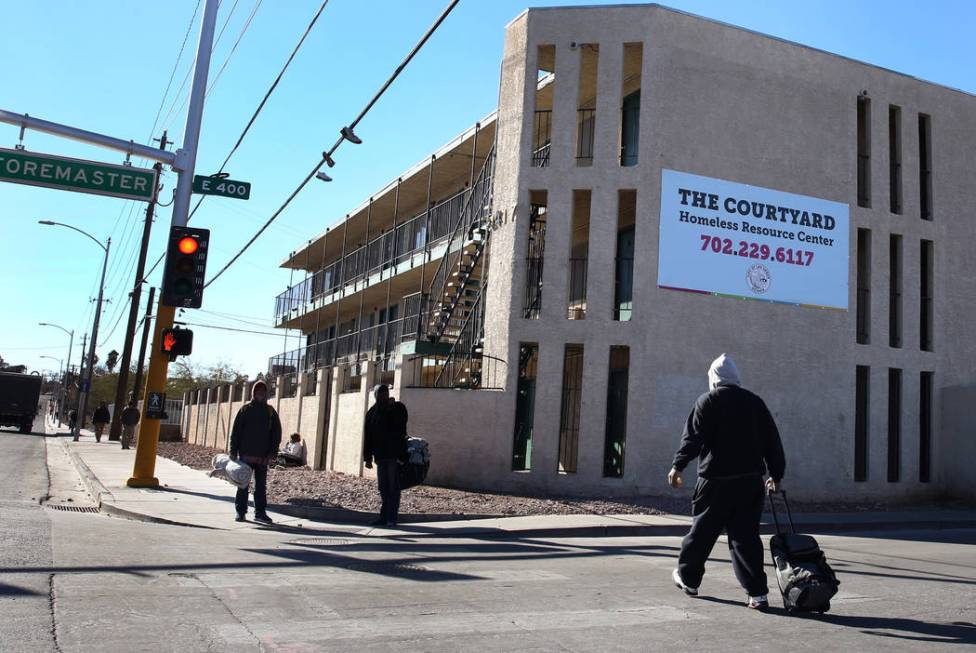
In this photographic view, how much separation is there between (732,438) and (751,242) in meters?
11.9

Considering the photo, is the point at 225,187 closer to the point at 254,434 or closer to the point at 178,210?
the point at 178,210

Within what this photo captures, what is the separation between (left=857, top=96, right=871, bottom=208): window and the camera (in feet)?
62.1

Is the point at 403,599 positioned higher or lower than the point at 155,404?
lower

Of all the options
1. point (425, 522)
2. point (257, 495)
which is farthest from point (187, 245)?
point (425, 522)

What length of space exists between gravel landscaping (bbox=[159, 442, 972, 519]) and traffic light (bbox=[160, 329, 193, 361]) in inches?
109

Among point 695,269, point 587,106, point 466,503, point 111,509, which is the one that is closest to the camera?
point 111,509

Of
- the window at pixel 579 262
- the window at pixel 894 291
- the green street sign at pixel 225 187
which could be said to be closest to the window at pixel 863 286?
the window at pixel 894 291

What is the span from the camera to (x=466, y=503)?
1431 centimetres

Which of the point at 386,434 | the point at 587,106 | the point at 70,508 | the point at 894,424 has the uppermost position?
the point at 587,106

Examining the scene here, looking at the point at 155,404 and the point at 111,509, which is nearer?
the point at 111,509

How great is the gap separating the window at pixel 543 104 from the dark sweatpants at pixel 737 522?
Result: 11.9 m

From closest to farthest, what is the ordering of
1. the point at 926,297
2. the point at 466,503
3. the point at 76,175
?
the point at 76,175
the point at 466,503
the point at 926,297

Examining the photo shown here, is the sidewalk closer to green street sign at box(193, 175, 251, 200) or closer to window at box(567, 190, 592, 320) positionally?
green street sign at box(193, 175, 251, 200)

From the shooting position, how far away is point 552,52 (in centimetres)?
1805
